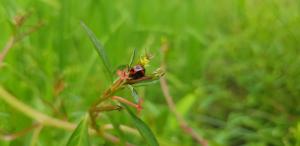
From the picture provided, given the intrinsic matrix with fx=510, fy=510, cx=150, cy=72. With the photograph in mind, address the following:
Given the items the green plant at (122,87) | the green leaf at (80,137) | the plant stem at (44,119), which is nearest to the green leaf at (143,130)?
the green plant at (122,87)

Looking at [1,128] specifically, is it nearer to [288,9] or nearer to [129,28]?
[129,28]

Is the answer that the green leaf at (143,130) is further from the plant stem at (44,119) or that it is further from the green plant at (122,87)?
the plant stem at (44,119)

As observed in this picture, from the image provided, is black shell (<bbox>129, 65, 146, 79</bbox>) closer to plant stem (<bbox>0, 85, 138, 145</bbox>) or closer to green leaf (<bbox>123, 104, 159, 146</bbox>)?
green leaf (<bbox>123, 104, 159, 146</bbox>)

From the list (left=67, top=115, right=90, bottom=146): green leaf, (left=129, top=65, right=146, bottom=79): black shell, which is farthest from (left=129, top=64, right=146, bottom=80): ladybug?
(left=67, top=115, right=90, bottom=146): green leaf

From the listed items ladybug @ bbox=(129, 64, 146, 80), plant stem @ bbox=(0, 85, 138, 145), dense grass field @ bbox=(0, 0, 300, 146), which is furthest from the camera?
dense grass field @ bbox=(0, 0, 300, 146)

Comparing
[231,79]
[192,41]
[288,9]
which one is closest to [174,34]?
[192,41]

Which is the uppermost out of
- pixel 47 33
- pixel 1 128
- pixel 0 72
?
pixel 47 33

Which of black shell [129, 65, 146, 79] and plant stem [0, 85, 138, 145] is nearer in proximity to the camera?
black shell [129, 65, 146, 79]
